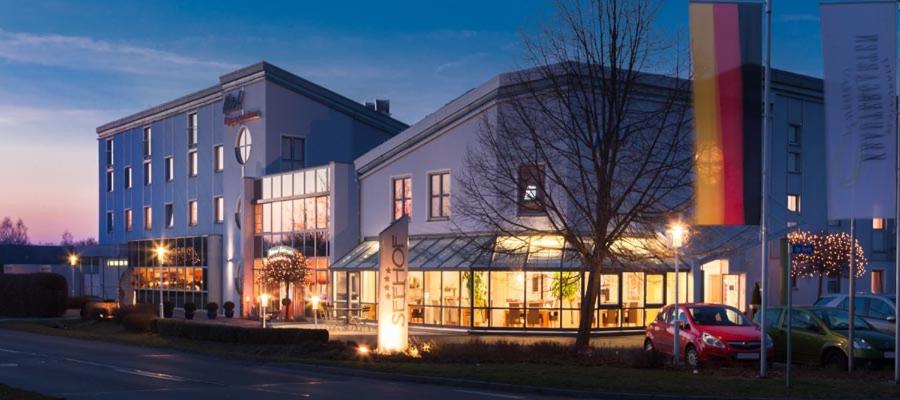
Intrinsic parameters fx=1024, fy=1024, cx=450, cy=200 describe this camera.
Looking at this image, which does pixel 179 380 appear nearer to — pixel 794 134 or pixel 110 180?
pixel 794 134

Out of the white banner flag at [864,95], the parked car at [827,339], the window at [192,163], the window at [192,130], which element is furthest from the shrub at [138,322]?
the white banner flag at [864,95]

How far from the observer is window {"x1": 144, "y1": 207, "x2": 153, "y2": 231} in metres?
68.9

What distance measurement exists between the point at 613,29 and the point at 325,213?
25.3 metres

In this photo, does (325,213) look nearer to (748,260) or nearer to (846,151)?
(748,260)

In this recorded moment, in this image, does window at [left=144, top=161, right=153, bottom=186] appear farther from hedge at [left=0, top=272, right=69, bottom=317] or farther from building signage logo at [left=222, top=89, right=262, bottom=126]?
hedge at [left=0, top=272, right=69, bottom=317]

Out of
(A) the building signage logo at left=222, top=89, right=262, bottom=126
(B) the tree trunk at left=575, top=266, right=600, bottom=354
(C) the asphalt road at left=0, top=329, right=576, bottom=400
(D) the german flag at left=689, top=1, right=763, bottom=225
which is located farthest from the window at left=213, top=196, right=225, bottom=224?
(D) the german flag at left=689, top=1, right=763, bottom=225

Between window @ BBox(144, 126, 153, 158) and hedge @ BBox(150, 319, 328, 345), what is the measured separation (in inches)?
1352

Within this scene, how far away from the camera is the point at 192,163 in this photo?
2468 inches

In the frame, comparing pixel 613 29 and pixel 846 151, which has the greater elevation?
pixel 613 29

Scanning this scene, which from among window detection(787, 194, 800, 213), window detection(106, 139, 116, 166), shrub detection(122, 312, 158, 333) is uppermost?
window detection(106, 139, 116, 166)

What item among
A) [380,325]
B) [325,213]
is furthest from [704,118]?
[325,213]

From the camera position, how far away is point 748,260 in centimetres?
4081

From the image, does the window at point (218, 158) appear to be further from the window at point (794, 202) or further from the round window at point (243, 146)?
the window at point (794, 202)

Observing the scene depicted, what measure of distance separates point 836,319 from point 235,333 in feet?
57.0
